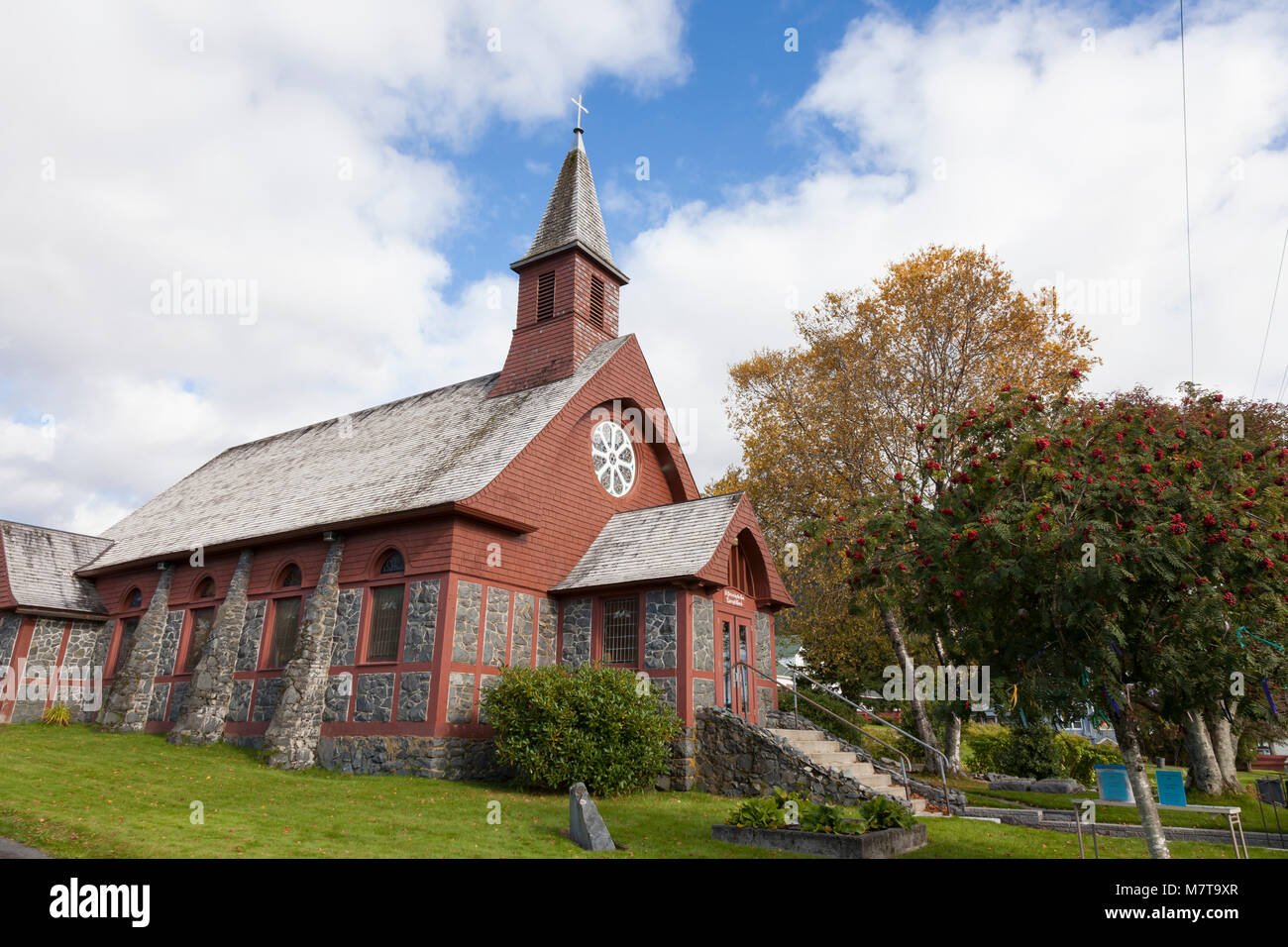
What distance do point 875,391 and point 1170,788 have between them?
14.9 meters

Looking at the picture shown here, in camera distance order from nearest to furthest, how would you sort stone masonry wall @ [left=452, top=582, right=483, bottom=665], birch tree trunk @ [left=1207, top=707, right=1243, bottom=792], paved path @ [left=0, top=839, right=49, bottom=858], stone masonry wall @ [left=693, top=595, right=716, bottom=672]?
paved path @ [left=0, top=839, right=49, bottom=858] < stone masonry wall @ [left=452, top=582, right=483, bottom=665] < stone masonry wall @ [left=693, top=595, right=716, bottom=672] < birch tree trunk @ [left=1207, top=707, right=1243, bottom=792]

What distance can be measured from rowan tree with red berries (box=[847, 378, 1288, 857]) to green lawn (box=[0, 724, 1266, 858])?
11.5 feet

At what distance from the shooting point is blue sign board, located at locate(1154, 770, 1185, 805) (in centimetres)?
998

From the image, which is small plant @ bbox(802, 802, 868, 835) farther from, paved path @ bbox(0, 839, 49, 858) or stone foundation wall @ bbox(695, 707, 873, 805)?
paved path @ bbox(0, 839, 49, 858)

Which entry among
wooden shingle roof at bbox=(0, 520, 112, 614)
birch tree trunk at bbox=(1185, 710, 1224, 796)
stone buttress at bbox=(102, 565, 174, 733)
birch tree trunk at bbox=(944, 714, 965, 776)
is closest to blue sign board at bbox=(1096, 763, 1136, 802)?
birch tree trunk at bbox=(1185, 710, 1224, 796)

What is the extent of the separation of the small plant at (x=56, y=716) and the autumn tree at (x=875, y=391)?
2003 cm

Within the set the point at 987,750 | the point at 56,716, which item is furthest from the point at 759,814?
the point at 56,716

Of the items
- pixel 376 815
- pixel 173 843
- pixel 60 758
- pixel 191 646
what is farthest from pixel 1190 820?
pixel 191 646

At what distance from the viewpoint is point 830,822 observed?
9836 mm

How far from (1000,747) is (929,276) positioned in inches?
536

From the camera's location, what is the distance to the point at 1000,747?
2267cm

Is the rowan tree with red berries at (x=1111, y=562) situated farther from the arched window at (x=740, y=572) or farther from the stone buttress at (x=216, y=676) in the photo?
the stone buttress at (x=216, y=676)
